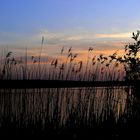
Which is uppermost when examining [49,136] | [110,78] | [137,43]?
[137,43]

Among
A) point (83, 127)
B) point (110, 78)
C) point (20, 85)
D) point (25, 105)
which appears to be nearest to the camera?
point (20, 85)

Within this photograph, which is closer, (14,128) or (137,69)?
(14,128)

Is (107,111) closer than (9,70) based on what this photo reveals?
No

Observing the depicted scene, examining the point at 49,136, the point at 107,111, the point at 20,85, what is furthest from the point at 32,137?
the point at 107,111

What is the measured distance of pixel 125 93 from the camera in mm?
9086

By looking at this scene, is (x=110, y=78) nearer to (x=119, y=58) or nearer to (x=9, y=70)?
(x=119, y=58)

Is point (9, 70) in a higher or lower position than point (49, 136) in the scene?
higher

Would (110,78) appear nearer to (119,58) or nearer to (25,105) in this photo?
(119,58)

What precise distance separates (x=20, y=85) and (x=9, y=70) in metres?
0.54

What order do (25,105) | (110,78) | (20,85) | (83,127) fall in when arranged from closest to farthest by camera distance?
(20,85) → (25,105) → (83,127) → (110,78)

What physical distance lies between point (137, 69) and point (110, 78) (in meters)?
0.47

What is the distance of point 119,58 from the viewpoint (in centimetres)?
891

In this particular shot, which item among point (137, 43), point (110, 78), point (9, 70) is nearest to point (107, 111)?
point (110, 78)

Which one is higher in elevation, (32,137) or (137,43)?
(137,43)
